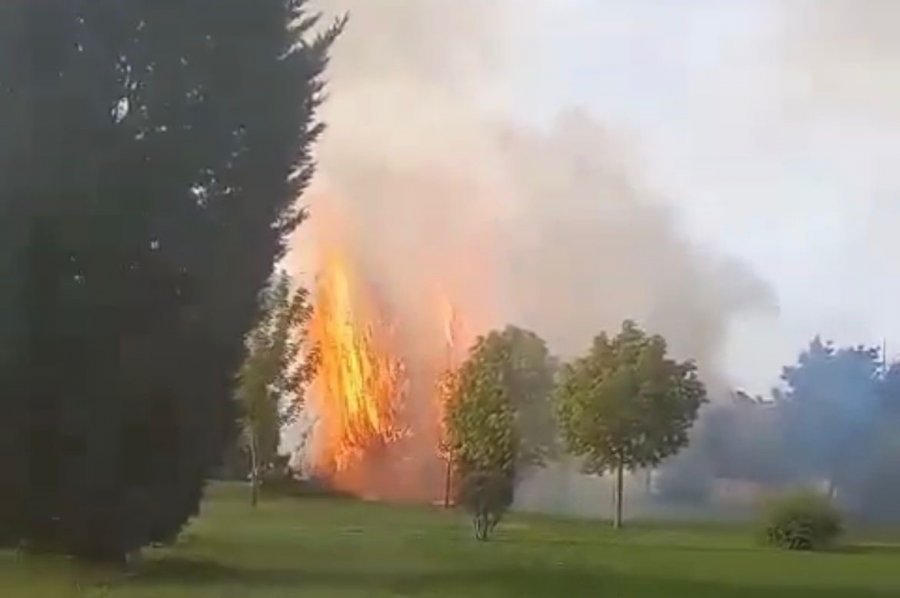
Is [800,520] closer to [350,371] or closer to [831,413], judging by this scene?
[831,413]

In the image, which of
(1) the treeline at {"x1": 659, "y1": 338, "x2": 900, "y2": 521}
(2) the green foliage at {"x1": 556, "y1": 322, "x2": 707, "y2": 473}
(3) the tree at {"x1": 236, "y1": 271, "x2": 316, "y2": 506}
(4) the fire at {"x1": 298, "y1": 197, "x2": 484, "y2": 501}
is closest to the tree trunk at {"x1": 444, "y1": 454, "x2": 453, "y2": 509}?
(4) the fire at {"x1": 298, "y1": 197, "x2": 484, "y2": 501}

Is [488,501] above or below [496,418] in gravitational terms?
below

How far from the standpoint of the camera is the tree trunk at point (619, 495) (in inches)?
137

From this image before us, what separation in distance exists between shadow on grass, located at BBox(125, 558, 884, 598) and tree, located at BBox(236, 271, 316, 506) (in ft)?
0.87

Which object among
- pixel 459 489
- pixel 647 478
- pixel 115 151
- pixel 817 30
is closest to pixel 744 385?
pixel 647 478

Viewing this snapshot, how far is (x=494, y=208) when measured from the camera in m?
3.69

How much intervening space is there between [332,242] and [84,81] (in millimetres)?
888

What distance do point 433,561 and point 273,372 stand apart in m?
0.75

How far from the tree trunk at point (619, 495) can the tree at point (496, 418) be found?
216 millimetres

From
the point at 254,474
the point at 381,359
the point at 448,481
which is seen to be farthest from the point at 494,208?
the point at 254,474

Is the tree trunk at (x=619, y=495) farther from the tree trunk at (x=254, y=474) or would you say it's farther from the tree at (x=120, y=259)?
the tree at (x=120, y=259)

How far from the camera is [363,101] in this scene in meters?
3.76

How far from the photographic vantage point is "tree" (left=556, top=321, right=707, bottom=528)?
3502 millimetres

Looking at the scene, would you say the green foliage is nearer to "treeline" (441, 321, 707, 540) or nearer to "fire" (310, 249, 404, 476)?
"treeline" (441, 321, 707, 540)
